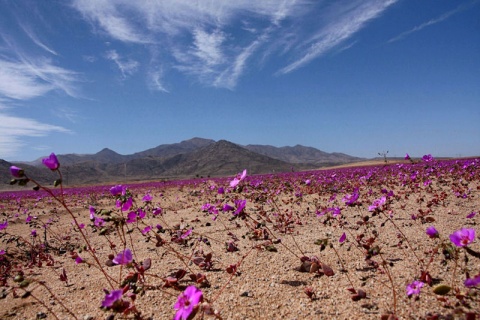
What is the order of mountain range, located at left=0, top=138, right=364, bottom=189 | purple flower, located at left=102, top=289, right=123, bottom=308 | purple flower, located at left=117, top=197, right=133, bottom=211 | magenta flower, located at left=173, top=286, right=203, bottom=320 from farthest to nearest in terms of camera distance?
1. mountain range, located at left=0, top=138, right=364, bottom=189
2. purple flower, located at left=117, top=197, right=133, bottom=211
3. purple flower, located at left=102, top=289, right=123, bottom=308
4. magenta flower, located at left=173, top=286, right=203, bottom=320

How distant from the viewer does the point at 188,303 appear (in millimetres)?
1852

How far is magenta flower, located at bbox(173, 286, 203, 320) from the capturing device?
5.66 ft

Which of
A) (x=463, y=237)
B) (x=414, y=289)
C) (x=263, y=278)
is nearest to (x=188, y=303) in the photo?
(x=263, y=278)

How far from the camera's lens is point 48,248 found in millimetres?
5828

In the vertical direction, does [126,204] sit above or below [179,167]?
below

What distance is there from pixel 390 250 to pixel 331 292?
4.54 feet

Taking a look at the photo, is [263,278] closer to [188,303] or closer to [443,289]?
[188,303]

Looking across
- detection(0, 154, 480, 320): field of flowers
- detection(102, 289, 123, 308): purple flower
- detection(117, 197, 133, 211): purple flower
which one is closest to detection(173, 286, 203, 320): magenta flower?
detection(0, 154, 480, 320): field of flowers

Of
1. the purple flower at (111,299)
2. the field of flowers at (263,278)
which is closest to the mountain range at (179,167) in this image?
the field of flowers at (263,278)

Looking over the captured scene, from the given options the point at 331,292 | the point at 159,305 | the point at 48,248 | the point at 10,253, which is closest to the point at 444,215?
the point at 331,292

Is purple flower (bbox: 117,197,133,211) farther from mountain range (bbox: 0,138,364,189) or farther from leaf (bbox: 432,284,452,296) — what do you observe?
mountain range (bbox: 0,138,364,189)

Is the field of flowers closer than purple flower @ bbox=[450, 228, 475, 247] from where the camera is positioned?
No

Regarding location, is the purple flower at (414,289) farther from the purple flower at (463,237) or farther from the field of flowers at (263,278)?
the purple flower at (463,237)

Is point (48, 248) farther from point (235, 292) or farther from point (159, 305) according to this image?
point (235, 292)
